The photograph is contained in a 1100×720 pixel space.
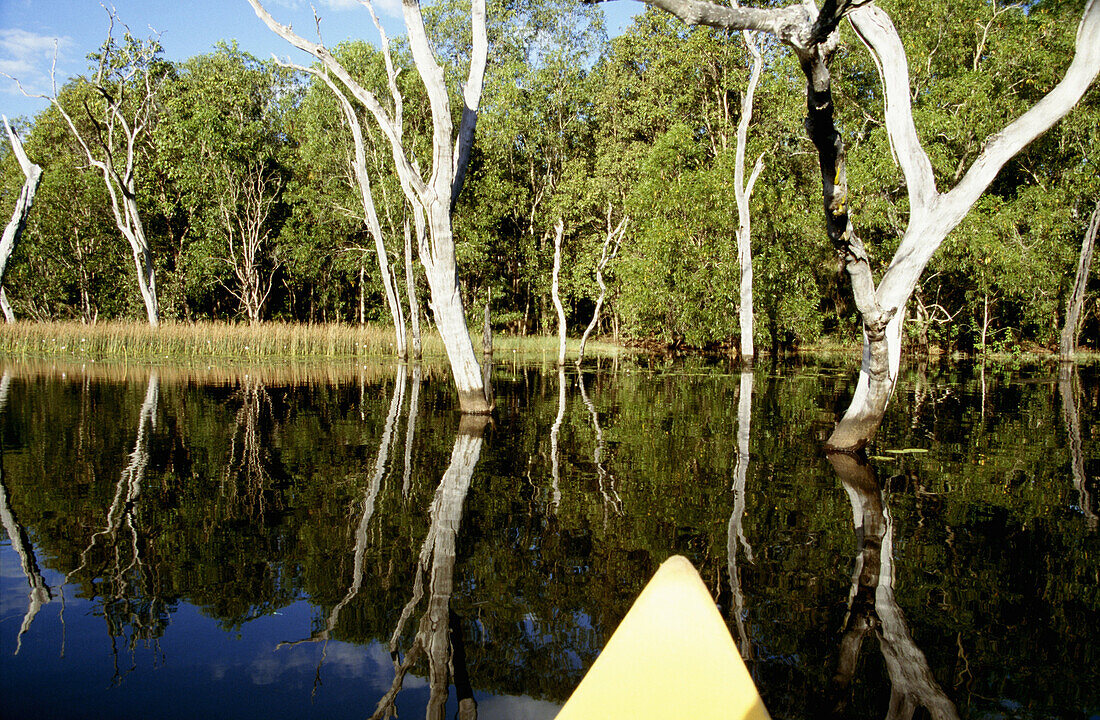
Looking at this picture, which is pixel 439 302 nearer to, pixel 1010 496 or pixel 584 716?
pixel 1010 496

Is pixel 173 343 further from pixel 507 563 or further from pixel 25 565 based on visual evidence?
pixel 507 563

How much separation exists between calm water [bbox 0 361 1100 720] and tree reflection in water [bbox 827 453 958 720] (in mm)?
18

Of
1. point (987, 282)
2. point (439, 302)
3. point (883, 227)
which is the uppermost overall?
point (883, 227)

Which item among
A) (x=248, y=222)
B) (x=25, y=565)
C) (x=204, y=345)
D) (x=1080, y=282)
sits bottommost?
(x=25, y=565)

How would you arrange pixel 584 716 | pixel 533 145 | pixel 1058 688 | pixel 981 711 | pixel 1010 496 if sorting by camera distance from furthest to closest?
pixel 533 145 → pixel 1010 496 → pixel 1058 688 → pixel 981 711 → pixel 584 716

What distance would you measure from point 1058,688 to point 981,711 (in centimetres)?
56

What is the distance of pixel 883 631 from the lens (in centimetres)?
407

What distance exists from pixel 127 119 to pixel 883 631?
1454 inches

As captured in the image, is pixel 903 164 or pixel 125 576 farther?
pixel 903 164

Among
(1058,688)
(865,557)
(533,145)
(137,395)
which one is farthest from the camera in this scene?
(533,145)

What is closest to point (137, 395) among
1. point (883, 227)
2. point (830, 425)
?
point (830, 425)

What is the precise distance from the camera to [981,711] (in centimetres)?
331

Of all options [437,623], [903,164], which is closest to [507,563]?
[437,623]

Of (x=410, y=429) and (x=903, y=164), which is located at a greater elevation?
(x=903, y=164)
